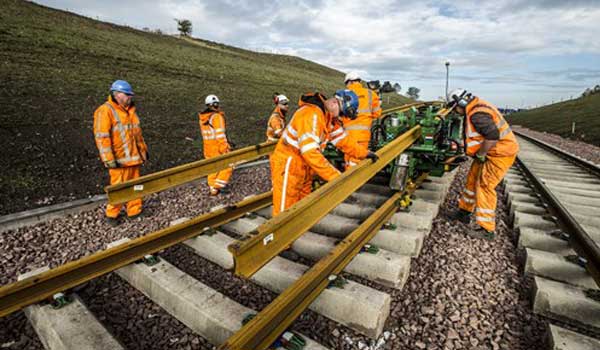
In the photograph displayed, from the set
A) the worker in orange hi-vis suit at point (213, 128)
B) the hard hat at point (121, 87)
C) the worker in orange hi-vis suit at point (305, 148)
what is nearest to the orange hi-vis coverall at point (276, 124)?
the worker in orange hi-vis suit at point (213, 128)

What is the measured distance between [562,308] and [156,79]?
19763mm

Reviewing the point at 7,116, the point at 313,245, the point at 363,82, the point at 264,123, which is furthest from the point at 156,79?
the point at 313,245

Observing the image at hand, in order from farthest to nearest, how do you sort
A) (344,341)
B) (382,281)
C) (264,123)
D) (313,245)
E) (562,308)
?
(264,123), (313,245), (382,281), (562,308), (344,341)

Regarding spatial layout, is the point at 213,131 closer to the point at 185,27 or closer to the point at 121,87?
the point at 121,87

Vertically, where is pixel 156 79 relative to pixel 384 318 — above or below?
above

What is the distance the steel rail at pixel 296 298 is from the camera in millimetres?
1976

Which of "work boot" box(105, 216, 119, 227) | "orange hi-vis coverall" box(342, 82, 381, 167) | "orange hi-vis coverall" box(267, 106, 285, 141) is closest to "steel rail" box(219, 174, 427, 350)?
"orange hi-vis coverall" box(342, 82, 381, 167)

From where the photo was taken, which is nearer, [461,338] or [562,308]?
[461,338]

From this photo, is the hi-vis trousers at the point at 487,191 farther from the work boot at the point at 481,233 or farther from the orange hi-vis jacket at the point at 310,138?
the orange hi-vis jacket at the point at 310,138

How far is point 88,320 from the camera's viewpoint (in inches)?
95.8

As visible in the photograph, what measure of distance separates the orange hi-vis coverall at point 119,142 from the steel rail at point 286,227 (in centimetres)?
371

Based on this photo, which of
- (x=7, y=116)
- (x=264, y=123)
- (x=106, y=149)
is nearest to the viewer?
(x=106, y=149)

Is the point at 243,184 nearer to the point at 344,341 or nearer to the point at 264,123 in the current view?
the point at 344,341

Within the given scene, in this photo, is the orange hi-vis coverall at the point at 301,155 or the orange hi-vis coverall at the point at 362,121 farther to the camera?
the orange hi-vis coverall at the point at 362,121
